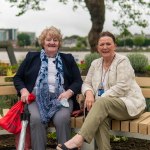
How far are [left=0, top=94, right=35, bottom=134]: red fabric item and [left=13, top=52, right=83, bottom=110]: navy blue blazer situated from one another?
0.70 ft

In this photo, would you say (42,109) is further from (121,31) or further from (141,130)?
(121,31)

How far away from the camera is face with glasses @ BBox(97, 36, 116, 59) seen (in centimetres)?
464

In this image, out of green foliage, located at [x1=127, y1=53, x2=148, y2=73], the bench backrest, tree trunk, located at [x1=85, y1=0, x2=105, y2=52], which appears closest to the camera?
the bench backrest

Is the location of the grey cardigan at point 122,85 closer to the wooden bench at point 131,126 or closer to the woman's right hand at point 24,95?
the wooden bench at point 131,126

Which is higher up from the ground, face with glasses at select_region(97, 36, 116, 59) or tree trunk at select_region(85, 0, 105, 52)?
tree trunk at select_region(85, 0, 105, 52)

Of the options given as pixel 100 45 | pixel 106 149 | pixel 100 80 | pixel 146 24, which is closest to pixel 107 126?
pixel 106 149

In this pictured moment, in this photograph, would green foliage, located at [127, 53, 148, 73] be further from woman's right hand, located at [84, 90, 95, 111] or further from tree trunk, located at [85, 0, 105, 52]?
woman's right hand, located at [84, 90, 95, 111]

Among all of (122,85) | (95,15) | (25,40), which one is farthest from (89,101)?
(25,40)

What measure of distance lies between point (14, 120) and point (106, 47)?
128cm

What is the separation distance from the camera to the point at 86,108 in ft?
15.1

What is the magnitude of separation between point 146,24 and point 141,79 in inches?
441

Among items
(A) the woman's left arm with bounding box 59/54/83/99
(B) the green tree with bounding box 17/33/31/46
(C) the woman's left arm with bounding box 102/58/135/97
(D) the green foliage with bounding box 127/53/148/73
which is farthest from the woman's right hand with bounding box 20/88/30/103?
(B) the green tree with bounding box 17/33/31/46

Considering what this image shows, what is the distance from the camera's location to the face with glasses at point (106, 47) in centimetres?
464

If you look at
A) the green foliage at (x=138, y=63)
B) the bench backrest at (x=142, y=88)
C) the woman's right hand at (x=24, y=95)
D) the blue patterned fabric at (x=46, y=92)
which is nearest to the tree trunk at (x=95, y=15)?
the green foliage at (x=138, y=63)
